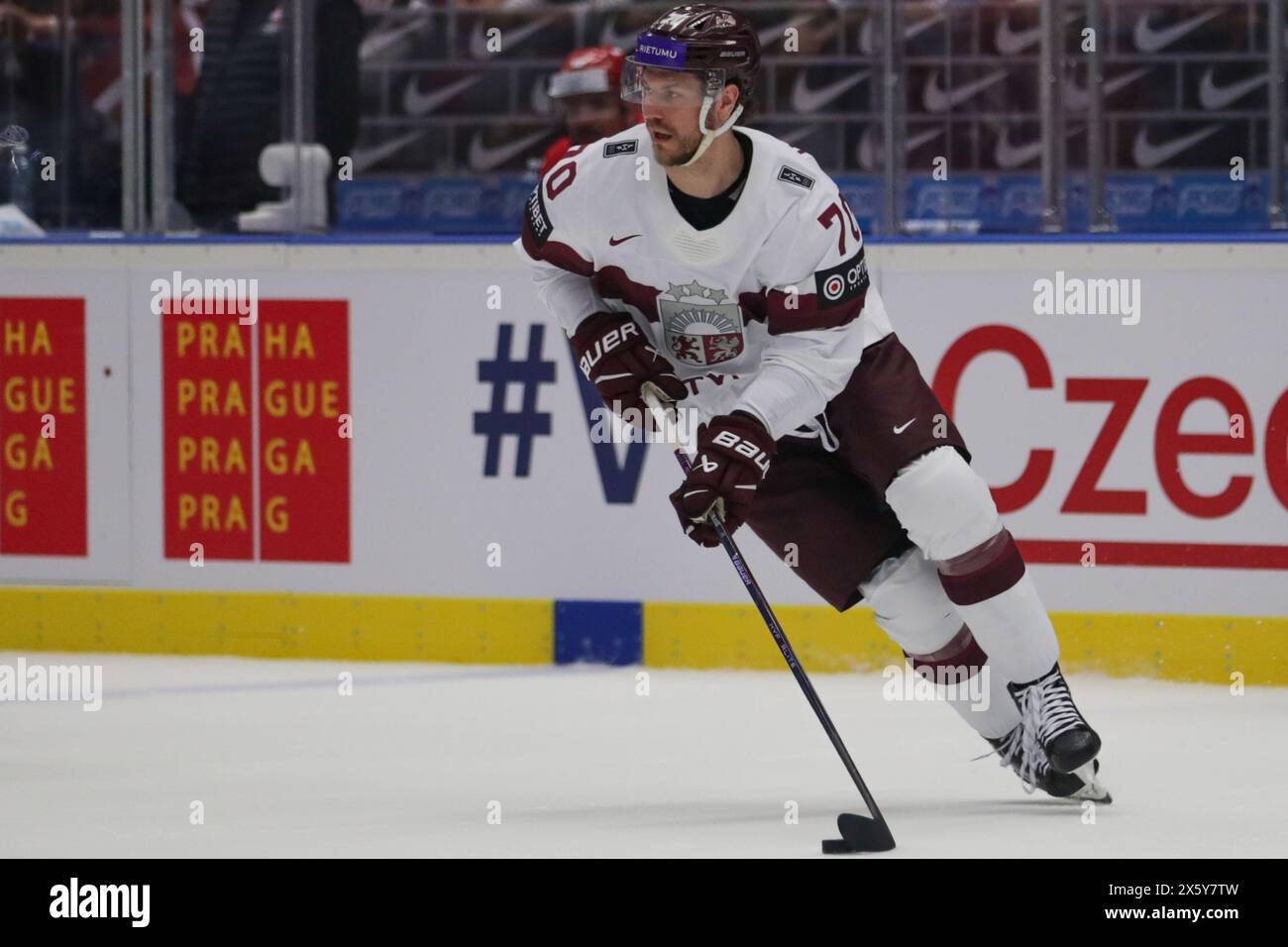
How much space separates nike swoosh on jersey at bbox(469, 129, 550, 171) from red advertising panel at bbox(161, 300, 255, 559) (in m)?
1.04

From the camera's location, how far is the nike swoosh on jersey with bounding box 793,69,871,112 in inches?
233

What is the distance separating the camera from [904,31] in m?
5.66

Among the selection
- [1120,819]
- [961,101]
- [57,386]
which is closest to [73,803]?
[1120,819]

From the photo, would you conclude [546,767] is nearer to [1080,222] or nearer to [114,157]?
[1080,222]

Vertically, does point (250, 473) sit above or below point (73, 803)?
above

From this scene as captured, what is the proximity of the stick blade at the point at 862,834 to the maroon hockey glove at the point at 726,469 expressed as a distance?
54 centimetres

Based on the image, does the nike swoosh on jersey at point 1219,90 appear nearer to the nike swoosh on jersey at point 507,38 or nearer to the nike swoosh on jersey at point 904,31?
the nike swoosh on jersey at point 904,31

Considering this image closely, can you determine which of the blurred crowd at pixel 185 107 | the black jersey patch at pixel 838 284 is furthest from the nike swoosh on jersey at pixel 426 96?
the black jersey patch at pixel 838 284

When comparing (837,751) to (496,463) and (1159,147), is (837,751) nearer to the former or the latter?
(496,463)

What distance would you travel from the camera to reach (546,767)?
14.5ft

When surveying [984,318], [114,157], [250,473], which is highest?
[114,157]

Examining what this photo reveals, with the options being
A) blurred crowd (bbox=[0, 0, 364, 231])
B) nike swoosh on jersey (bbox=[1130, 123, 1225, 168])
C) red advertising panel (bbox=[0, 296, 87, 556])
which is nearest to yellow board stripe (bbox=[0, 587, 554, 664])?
red advertising panel (bbox=[0, 296, 87, 556])

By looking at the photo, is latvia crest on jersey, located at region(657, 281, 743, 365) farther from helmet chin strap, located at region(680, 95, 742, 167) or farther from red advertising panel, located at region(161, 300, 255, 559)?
red advertising panel, located at region(161, 300, 255, 559)

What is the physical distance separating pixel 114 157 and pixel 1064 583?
2734mm
